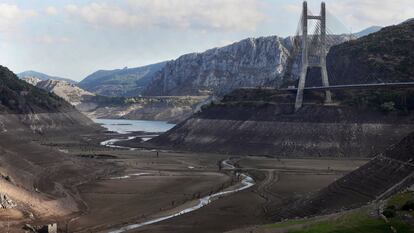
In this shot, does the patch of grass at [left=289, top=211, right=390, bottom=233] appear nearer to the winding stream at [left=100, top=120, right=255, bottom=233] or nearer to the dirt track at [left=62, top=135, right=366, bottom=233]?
the dirt track at [left=62, top=135, right=366, bottom=233]

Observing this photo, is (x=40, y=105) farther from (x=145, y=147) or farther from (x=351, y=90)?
(x=351, y=90)

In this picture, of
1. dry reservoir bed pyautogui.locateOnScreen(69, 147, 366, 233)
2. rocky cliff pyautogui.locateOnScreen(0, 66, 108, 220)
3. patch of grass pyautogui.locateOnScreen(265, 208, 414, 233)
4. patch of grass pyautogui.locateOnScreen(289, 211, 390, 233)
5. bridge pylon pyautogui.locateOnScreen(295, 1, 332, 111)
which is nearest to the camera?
patch of grass pyautogui.locateOnScreen(265, 208, 414, 233)

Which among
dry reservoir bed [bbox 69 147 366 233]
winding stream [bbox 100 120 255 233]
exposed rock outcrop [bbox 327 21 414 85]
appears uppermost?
exposed rock outcrop [bbox 327 21 414 85]

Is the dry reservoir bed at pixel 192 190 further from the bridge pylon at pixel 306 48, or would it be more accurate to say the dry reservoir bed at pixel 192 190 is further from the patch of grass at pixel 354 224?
the bridge pylon at pixel 306 48

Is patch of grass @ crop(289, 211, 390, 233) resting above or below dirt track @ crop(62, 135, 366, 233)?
above

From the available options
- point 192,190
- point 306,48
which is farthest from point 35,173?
point 306,48

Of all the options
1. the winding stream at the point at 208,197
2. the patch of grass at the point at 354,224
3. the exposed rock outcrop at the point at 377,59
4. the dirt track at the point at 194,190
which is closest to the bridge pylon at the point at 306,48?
the exposed rock outcrop at the point at 377,59

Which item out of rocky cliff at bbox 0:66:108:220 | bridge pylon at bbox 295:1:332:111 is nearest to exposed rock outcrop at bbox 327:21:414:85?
bridge pylon at bbox 295:1:332:111

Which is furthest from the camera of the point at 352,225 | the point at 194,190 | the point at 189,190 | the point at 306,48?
the point at 306,48

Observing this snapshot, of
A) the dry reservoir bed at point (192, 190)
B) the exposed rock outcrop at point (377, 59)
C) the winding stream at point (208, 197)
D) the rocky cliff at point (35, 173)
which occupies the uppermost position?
the exposed rock outcrop at point (377, 59)

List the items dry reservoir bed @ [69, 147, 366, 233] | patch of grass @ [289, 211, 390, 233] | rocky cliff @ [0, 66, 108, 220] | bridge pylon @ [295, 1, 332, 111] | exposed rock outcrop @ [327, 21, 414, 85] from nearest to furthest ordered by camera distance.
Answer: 1. patch of grass @ [289, 211, 390, 233]
2. dry reservoir bed @ [69, 147, 366, 233]
3. rocky cliff @ [0, 66, 108, 220]
4. bridge pylon @ [295, 1, 332, 111]
5. exposed rock outcrop @ [327, 21, 414, 85]

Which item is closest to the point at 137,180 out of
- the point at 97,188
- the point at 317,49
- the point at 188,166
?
the point at 97,188

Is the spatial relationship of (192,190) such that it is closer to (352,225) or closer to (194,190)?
(194,190)
